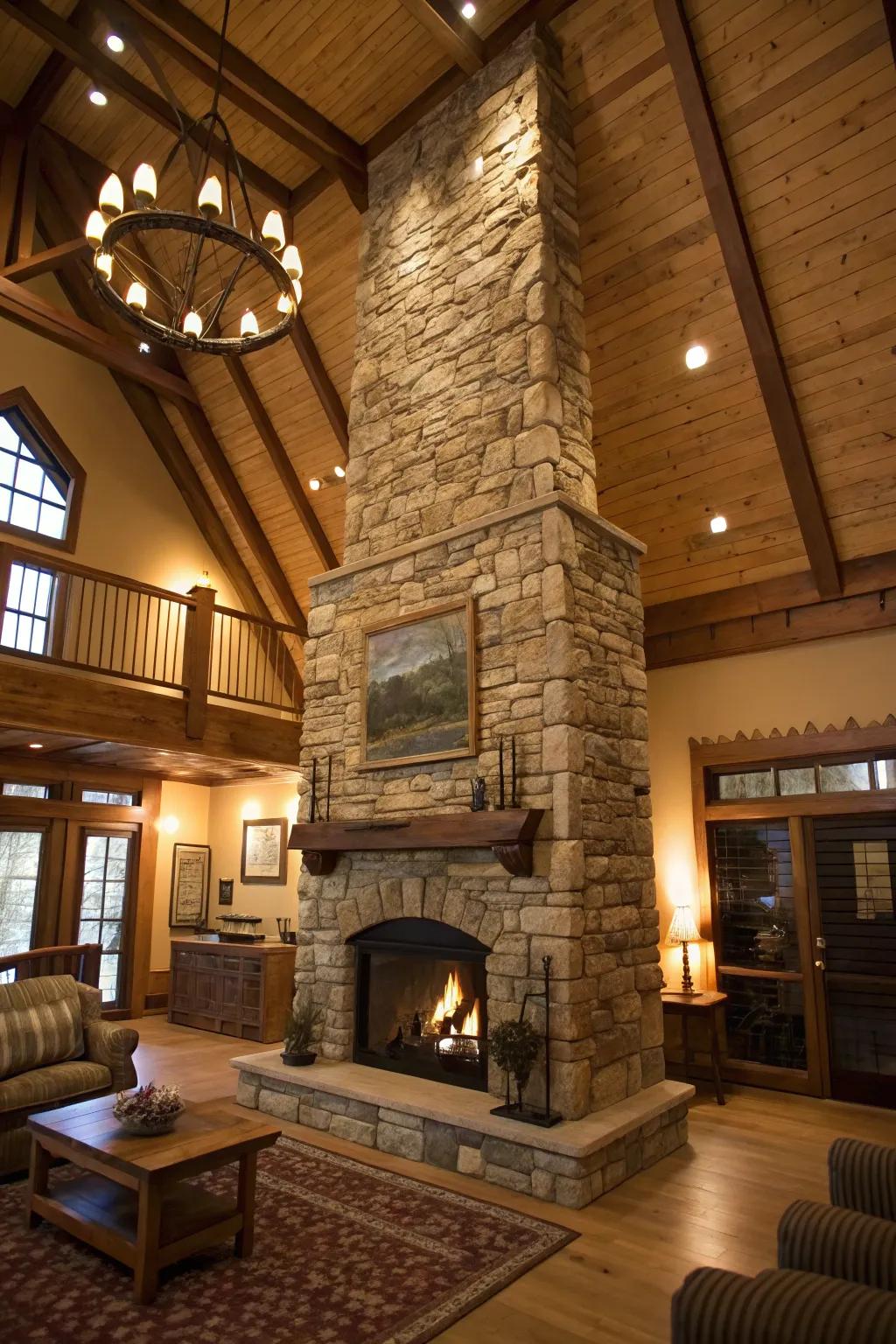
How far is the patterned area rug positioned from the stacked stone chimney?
33.1 inches

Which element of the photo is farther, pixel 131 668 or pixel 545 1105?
pixel 131 668

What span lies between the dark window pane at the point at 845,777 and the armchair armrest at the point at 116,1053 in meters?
5.01

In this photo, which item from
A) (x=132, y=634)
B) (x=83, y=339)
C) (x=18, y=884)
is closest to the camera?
(x=83, y=339)

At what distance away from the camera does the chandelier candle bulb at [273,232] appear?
4246 millimetres

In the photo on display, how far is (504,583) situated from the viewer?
505 cm

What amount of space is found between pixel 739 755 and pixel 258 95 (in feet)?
20.8

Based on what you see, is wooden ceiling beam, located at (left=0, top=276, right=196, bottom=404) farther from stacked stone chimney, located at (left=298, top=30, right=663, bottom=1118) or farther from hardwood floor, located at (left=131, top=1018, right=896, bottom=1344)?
hardwood floor, located at (left=131, top=1018, right=896, bottom=1344)

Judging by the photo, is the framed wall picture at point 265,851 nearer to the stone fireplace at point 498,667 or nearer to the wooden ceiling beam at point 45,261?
the stone fireplace at point 498,667

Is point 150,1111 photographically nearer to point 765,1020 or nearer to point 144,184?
point 144,184

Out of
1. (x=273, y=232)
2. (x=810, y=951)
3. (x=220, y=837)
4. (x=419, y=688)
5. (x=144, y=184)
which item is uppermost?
(x=273, y=232)

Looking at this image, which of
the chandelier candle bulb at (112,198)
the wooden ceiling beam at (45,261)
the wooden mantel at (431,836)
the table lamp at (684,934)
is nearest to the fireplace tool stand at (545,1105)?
the wooden mantel at (431,836)

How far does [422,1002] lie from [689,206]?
18.0 ft

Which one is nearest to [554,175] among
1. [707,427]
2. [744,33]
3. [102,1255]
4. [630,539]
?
A: [744,33]

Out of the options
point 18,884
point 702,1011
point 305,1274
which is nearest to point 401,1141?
point 305,1274
